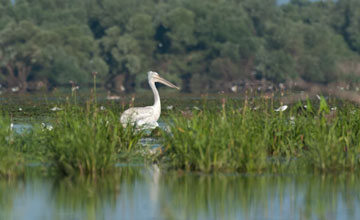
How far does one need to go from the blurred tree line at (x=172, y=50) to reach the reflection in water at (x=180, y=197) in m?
59.8

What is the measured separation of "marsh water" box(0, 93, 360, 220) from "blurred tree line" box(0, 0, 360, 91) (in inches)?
2348

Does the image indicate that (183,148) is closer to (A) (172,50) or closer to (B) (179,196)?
(B) (179,196)

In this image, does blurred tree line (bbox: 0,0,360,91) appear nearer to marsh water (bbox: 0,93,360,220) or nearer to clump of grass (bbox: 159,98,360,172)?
clump of grass (bbox: 159,98,360,172)

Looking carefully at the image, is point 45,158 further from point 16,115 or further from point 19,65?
point 19,65

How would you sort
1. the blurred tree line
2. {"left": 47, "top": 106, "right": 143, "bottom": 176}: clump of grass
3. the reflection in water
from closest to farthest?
the reflection in water, {"left": 47, "top": 106, "right": 143, "bottom": 176}: clump of grass, the blurred tree line

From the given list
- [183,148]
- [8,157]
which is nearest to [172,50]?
[183,148]

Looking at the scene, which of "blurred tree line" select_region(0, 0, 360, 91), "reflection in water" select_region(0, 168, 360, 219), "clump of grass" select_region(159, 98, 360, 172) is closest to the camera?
Result: "reflection in water" select_region(0, 168, 360, 219)

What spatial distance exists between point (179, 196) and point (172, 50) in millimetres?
74902

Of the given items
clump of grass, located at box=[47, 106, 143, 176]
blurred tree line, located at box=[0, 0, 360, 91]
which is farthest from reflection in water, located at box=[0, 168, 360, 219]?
blurred tree line, located at box=[0, 0, 360, 91]

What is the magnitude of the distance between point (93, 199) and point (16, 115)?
1533 cm

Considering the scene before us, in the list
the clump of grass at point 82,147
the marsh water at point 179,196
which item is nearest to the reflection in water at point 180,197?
the marsh water at point 179,196

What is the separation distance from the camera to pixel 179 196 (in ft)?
33.1

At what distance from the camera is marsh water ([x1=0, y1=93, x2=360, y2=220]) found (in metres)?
9.00

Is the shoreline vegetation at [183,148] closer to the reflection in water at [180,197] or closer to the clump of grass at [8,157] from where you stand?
the clump of grass at [8,157]
